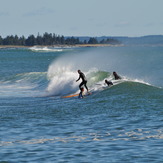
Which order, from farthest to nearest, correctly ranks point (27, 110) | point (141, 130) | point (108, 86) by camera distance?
point (108, 86) → point (27, 110) → point (141, 130)

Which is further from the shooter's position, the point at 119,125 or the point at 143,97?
the point at 143,97

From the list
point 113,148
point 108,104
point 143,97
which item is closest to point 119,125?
point 113,148

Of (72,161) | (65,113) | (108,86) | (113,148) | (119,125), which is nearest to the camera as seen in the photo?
(72,161)

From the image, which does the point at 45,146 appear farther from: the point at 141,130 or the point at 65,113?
the point at 65,113

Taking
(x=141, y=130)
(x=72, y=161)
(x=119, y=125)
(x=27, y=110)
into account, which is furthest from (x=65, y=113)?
(x=72, y=161)

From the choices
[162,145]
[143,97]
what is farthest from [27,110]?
[162,145]

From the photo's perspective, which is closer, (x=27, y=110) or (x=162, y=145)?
(x=162, y=145)

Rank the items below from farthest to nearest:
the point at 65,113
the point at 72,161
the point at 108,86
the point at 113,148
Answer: the point at 108,86 < the point at 65,113 < the point at 113,148 < the point at 72,161

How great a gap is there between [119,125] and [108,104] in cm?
651

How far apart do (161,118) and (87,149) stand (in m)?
5.17

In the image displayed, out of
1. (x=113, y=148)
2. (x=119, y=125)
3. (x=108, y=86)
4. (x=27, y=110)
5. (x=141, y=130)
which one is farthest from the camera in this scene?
(x=108, y=86)

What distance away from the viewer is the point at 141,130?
15047mm

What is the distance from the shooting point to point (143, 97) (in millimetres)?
24125

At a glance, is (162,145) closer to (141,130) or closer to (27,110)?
(141,130)
